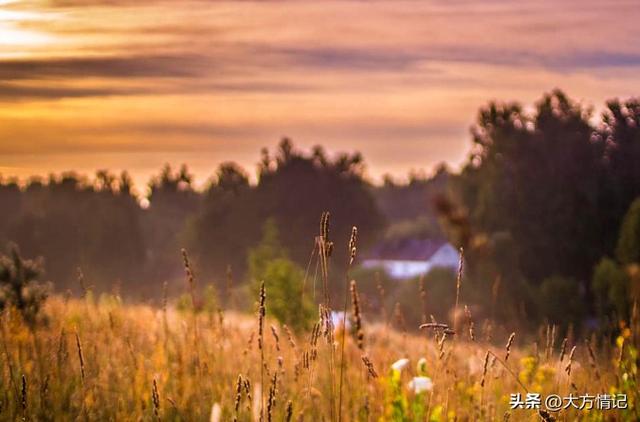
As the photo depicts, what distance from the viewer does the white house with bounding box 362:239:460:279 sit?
46.9 metres

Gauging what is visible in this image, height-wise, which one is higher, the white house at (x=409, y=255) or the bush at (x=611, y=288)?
the bush at (x=611, y=288)

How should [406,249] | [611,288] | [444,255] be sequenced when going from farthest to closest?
[406,249]
[444,255]
[611,288]

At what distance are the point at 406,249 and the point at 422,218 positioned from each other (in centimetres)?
637

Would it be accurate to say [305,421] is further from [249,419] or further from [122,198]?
[122,198]

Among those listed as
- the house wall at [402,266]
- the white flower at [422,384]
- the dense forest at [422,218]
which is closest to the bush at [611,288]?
the dense forest at [422,218]

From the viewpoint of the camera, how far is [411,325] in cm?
2895

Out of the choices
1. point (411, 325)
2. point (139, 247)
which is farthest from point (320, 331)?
point (139, 247)

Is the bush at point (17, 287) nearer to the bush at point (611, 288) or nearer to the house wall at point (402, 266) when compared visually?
the bush at point (611, 288)

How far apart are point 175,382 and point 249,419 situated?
920mm

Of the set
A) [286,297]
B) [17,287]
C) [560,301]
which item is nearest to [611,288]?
[560,301]

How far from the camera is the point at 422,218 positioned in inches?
2165

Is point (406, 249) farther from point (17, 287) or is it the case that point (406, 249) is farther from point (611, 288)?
point (17, 287)

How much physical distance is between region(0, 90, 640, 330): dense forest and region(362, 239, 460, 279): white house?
1.26 meters

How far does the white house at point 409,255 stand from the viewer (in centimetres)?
4688
